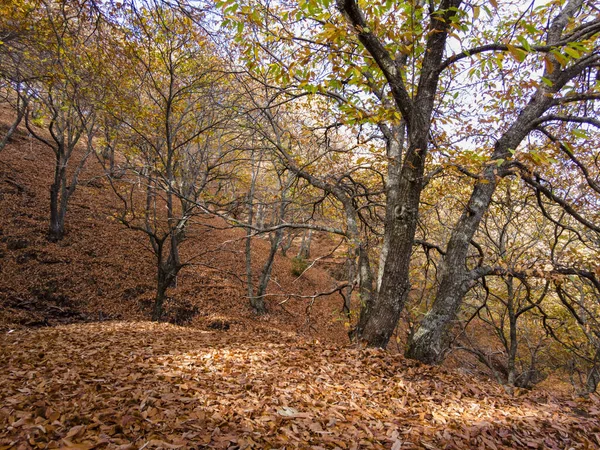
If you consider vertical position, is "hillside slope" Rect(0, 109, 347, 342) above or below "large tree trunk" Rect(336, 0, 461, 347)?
below

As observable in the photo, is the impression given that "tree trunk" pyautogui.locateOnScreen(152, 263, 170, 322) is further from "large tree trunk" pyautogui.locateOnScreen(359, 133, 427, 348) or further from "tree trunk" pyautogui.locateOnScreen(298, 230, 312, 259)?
"tree trunk" pyautogui.locateOnScreen(298, 230, 312, 259)

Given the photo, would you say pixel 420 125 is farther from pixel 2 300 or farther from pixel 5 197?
pixel 5 197

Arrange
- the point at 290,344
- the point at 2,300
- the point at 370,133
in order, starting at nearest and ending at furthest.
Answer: the point at 290,344 < the point at 370,133 < the point at 2,300

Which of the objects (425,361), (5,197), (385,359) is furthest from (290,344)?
(5,197)

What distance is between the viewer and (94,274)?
10695mm

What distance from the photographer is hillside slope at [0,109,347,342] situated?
→ 9.12m

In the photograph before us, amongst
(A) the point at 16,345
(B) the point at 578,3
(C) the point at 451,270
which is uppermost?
(B) the point at 578,3

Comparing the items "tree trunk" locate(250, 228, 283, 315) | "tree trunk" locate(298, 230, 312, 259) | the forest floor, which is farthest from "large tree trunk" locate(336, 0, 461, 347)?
"tree trunk" locate(298, 230, 312, 259)

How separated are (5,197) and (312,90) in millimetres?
14391

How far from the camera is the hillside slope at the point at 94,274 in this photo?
29.9ft

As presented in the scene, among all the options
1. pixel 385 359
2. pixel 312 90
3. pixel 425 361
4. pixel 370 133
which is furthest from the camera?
pixel 370 133

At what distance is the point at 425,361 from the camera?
13.0 ft

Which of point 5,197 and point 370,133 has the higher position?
point 370,133

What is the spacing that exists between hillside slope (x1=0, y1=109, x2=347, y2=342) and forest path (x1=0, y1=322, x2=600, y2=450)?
396 centimetres
